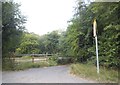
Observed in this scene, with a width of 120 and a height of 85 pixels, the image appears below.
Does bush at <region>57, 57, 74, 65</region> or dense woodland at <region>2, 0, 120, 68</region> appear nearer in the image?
dense woodland at <region>2, 0, 120, 68</region>

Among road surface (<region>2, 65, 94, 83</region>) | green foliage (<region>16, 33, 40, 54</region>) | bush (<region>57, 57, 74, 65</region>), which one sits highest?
green foliage (<region>16, 33, 40, 54</region>)

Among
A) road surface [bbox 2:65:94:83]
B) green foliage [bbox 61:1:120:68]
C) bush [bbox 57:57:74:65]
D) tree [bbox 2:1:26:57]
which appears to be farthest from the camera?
bush [bbox 57:57:74:65]

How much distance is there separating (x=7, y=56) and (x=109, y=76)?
8034 millimetres

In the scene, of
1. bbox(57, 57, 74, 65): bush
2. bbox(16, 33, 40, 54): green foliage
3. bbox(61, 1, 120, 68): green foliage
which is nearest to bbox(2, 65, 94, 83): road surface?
bbox(61, 1, 120, 68): green foliage

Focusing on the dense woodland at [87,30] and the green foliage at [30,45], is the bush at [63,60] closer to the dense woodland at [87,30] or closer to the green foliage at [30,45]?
the green foliage at [30,45]

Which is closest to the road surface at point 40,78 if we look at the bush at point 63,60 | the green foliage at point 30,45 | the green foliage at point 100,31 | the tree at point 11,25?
the green foliage at point 100,31

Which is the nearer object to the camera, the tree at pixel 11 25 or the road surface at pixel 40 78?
the road surface at pixel 40 78

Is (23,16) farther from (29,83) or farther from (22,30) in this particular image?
(29,83)

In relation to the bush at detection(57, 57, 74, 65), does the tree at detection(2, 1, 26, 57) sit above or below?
above

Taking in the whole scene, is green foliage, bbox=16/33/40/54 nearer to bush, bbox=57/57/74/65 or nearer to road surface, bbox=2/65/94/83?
bush, bbox=57/57/74/65

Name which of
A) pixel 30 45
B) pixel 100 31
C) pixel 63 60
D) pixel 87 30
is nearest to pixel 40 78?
pixel 100 31

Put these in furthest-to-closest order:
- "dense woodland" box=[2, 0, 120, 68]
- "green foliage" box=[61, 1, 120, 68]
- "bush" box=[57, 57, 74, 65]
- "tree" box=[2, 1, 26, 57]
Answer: "bush" box=[57, 57, 74, 65]
"tree" box=[2, 1, 26, 57]
"dense woodland" box=[2, 0, 120, 68]
"green foliage" box=[61, 1, 120, 68]

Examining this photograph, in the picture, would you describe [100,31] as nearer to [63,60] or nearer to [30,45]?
[63,60]

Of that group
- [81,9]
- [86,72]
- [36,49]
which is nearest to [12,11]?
[81,9]
